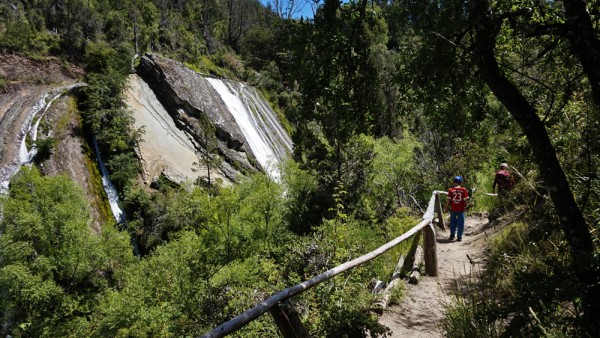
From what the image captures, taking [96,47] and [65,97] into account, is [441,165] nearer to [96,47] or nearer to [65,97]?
[65,97]

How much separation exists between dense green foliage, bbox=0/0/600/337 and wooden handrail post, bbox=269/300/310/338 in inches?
21.0

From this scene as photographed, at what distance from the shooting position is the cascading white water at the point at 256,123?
3002 cm

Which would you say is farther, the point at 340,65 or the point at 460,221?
the point at 460,221

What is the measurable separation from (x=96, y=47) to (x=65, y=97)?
533 cm

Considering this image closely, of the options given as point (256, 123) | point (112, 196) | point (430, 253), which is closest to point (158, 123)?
point (112, 196)

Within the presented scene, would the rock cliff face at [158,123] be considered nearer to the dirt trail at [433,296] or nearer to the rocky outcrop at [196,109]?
the rocky outcrop at [196,109]

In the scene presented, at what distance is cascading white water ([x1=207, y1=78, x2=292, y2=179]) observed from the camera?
30.0 m

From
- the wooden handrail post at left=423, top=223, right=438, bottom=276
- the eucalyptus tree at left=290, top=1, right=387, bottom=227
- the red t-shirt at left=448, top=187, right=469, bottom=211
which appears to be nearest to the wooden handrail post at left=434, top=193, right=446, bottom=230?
the red t-shirt at left=448, top=187, right=469, bottom=211

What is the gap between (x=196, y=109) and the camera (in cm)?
2867

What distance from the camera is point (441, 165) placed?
16.4 meters

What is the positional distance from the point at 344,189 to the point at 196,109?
58.7ft

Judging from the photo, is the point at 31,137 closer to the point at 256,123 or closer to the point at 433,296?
the point at 256,123

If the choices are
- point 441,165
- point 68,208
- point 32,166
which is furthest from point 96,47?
point 441,165

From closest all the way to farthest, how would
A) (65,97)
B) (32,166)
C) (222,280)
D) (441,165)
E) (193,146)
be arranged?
(222,280) < (441,165) < (32,166) < (65,97) < (193,146)
